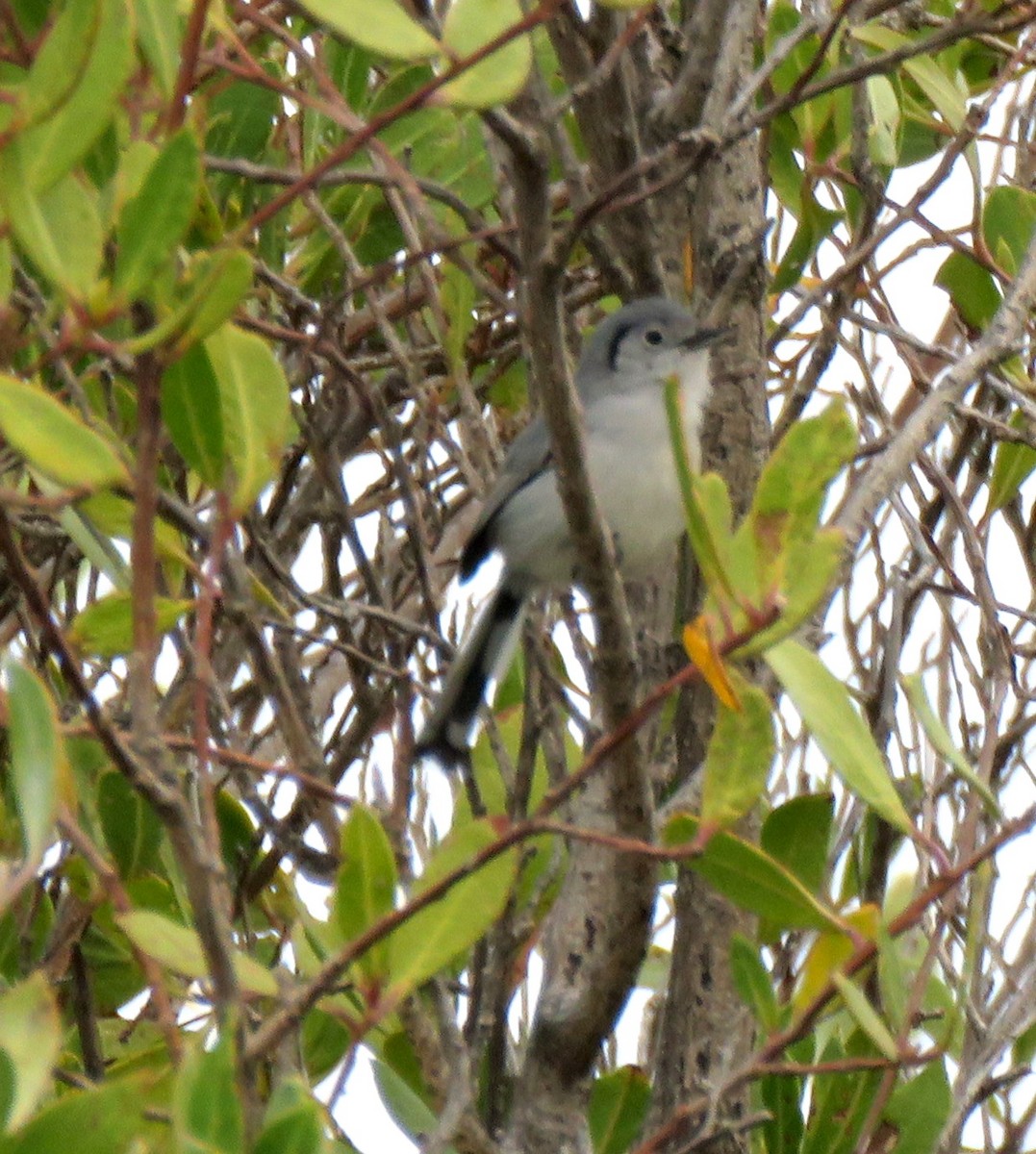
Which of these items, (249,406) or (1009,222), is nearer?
(249,406)

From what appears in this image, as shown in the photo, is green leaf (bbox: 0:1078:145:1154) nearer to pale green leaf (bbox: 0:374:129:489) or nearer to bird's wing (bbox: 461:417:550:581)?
pale green leaf (bbox: 0:374:129:489)

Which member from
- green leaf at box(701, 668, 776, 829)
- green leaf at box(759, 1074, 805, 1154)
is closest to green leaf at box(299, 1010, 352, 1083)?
green leaf at box(759, 1074, 805, 1154)

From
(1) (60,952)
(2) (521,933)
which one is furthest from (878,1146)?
(1) (60,952)

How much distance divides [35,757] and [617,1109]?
1405 mm

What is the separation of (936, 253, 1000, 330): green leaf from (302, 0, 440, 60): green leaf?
1620 mm

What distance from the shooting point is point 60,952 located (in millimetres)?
2311

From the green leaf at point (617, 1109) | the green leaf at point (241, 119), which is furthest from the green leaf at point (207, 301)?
the green leaf at point (617, 1109)

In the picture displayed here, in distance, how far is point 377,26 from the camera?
1.27 m

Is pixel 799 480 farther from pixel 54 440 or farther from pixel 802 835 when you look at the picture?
pixel 802 835

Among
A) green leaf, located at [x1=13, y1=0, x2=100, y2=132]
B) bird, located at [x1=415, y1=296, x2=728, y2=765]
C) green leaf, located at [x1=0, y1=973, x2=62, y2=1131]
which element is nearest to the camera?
green leaf, located at [x1=0, y1=973, x2=62, y2=1131]

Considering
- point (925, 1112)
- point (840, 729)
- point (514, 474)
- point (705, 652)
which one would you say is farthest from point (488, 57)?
point (514, 474)

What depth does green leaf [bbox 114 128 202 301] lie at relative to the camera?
119cm

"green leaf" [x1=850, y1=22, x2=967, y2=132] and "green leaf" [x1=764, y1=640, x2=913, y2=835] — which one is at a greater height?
"green leaf" [x1=850, y1=22, x2=967, y2=132]

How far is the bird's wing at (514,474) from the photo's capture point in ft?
9.90
